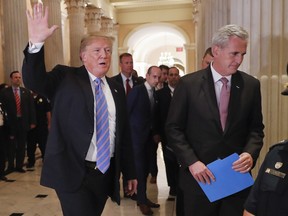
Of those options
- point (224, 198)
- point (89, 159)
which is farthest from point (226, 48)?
point (89, 159)

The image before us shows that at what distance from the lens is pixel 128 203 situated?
4738mm

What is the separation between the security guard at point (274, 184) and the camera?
134 centimetres

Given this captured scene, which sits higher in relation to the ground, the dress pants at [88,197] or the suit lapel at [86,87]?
the suit lapel at [86,87]

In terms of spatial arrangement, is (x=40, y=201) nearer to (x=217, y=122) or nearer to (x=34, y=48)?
(x=34, y=48)

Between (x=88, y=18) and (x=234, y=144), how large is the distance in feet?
47.5

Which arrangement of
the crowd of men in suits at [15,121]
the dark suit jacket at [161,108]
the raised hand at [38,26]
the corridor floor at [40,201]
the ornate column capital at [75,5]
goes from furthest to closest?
the ornate column capital at [75,5]
the crowd of men in suits at [15,121]
the dark suit jacket at [161,108]
the corridor floor at [40,201]
the raised hand at [38,26]

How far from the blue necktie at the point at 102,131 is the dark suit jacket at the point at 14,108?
14.9 feet

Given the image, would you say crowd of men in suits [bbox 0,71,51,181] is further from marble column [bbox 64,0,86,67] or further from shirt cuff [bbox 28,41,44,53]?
marble column [bbox 64,0,86,67]

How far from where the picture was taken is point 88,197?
2404 mm

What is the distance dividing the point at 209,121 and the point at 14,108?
16.7ft

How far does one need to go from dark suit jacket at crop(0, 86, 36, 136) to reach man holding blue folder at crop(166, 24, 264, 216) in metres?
4.86

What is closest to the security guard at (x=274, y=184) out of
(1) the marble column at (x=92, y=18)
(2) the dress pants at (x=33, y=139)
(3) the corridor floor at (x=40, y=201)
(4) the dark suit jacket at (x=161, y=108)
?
(3) the corridor floor at (x=40, y=201)

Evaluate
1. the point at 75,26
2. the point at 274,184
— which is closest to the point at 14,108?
the point at 274,184

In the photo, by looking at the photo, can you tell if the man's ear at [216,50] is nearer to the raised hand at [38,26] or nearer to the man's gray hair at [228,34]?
the man's gray hair at [228,34]
